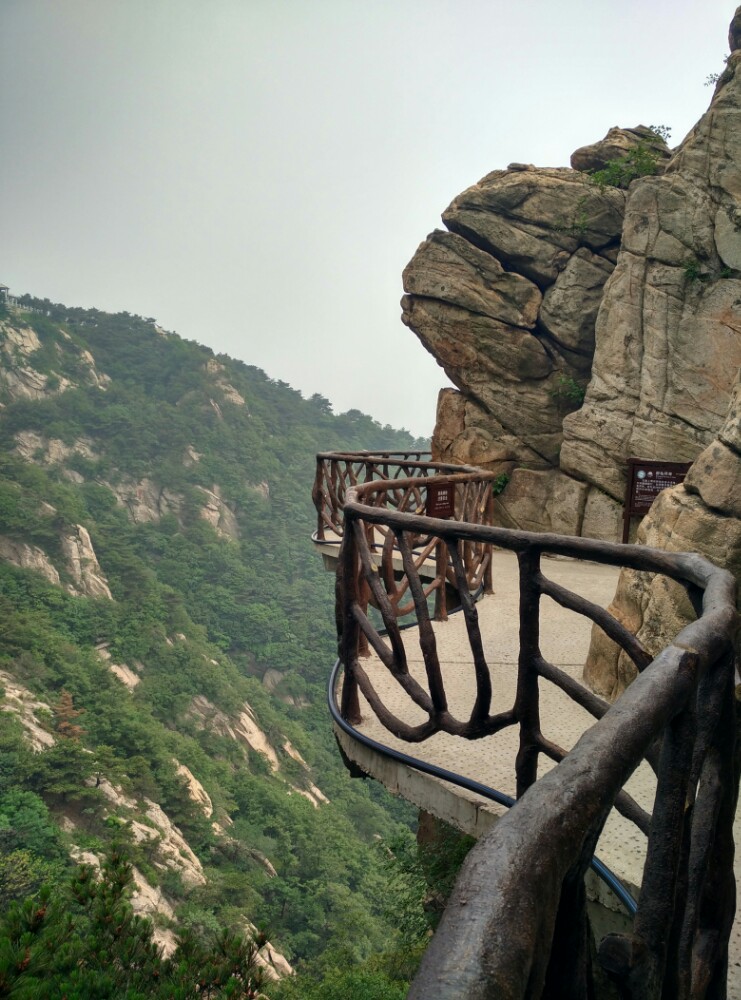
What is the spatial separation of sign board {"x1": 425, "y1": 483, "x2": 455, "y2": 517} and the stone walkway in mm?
816

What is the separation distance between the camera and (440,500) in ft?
16.6

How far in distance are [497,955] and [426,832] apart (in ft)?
25.2

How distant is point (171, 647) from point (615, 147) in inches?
1128

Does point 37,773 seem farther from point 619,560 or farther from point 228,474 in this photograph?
point 228,474

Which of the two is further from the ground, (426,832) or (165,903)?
(426,832)

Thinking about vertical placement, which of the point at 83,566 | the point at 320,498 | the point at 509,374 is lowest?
the point at 83,566

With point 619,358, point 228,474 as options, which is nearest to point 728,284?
point 619,358

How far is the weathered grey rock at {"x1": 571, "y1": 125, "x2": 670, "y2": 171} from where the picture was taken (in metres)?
10.8

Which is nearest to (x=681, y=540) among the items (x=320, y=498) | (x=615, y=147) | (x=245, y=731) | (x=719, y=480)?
(x=719, y=480)

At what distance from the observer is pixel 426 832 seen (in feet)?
24.2

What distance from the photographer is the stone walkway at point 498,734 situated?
2.27 meters

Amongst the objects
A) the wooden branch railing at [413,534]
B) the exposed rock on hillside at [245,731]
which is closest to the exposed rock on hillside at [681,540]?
the wooden branch railing at [413,534]

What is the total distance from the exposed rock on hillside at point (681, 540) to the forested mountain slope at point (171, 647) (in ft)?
20.0

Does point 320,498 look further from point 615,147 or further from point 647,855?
point 615,147
